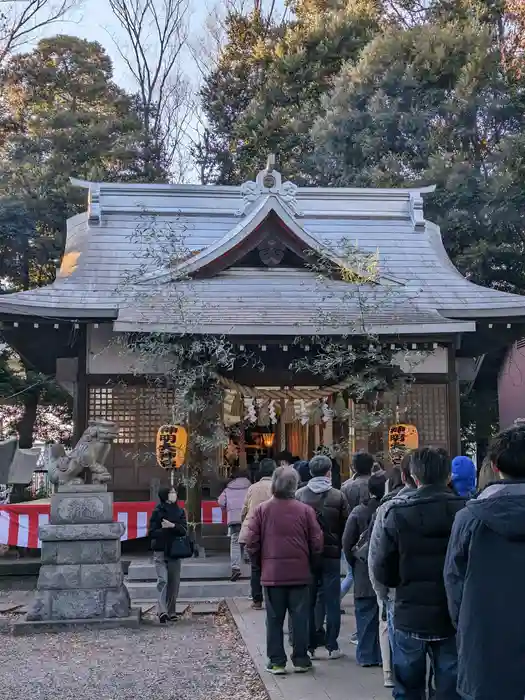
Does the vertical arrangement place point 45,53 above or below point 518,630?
above

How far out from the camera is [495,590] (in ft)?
10.6

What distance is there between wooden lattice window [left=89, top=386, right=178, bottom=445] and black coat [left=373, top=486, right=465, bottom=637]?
30.8 feet

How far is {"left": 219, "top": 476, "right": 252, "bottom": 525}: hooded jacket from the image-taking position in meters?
10.9

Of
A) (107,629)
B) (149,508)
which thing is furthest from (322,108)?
(107,629)

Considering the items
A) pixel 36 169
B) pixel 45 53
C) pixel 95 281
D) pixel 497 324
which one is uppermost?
pixel 45 53

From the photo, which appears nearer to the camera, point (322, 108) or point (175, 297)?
point (175, 297)

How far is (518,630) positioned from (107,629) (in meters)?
6.19

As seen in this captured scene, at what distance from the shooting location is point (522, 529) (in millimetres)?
3227

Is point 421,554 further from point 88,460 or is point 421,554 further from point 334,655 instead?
point 88,460

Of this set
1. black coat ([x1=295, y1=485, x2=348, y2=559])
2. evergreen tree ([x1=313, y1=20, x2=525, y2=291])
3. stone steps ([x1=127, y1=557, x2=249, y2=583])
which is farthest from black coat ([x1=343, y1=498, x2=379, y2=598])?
evergreen tree ([x1=313, y1=20, x2=525, y2=291])

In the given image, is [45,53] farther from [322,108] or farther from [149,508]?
[149,508]

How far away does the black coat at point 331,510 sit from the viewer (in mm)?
6590

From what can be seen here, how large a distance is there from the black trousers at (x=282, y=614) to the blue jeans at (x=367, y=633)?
464 mm

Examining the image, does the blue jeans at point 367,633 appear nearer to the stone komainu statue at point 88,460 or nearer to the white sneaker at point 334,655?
the white sneaker at point 334,655
